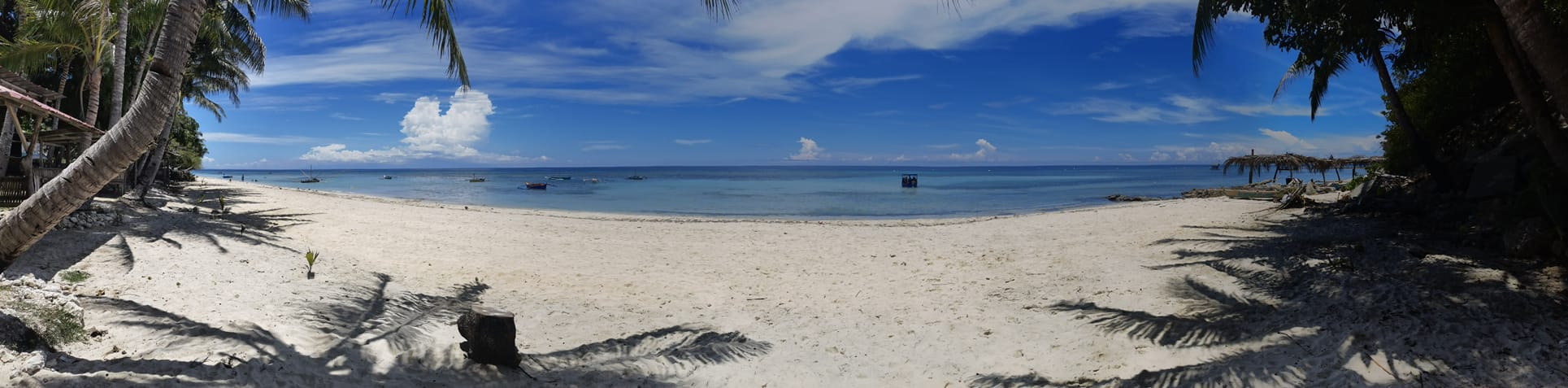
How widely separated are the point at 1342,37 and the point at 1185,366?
6851 millimetres

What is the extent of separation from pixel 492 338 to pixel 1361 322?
21.1 ft

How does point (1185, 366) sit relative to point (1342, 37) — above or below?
below

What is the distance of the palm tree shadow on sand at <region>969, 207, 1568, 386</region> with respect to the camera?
13.6 ft

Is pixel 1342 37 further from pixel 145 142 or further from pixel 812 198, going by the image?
pixel 812 198

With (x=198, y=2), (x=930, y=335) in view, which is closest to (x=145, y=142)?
(x=198, y=2)

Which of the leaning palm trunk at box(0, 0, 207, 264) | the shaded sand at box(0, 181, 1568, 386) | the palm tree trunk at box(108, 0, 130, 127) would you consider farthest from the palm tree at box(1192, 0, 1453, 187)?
Result: the palm tree trunk at box(108, 0, 130, 127)

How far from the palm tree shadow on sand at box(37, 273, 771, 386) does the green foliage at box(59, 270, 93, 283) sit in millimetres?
1020

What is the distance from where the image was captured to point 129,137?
3.88 meters

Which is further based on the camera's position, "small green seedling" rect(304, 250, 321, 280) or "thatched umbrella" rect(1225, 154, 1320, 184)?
"thatched umbrella" rect(1225, 154, 1320, 184)

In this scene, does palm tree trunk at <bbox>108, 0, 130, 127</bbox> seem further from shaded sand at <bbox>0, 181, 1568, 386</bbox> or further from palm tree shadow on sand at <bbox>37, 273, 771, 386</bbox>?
palm tree shadow on sand at <bbox>37, 273, 771, 386</bbox>

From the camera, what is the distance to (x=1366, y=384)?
157 inches

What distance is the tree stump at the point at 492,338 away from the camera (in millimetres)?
4586

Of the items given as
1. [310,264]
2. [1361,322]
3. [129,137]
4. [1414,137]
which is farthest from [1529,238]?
[310,264]

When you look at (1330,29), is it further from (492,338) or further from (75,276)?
(75,276)
